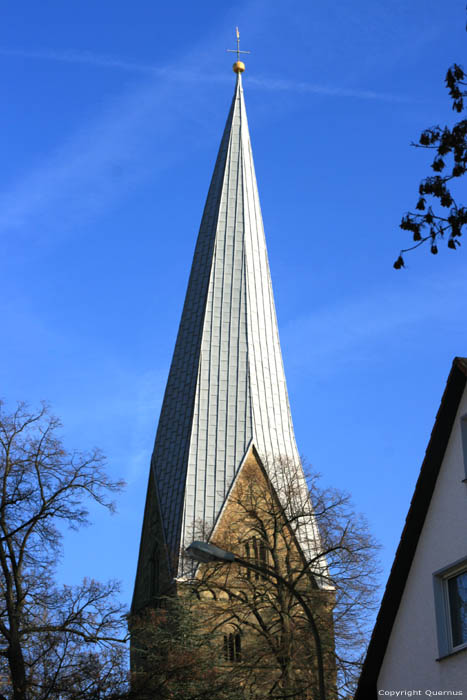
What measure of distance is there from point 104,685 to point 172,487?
25.8 metres

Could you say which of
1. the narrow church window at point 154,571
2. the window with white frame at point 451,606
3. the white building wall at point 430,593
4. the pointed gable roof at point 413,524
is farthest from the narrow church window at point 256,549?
the window with white frame at point 451,606

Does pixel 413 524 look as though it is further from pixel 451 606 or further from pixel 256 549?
pixel 256 549

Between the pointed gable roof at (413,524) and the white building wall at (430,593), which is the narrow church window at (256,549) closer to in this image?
the pointed gable roof at (413,524)

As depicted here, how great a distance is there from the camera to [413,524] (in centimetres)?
1639

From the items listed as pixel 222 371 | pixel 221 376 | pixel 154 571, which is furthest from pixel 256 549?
pixel 222 371

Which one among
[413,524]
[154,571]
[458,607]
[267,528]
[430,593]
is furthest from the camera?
[154,571]

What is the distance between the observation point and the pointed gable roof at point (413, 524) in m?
16.0

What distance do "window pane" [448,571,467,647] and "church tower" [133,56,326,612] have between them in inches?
1054

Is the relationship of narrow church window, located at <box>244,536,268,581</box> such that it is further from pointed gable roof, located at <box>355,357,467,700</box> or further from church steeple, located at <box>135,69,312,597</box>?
pointed gable roof, located at <box>355,357,467,700</box>

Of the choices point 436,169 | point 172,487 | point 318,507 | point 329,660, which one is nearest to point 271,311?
point 172,487

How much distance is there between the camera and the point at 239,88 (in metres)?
56.1

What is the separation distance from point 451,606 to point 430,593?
388 millimetres

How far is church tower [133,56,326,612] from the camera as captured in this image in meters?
45.4

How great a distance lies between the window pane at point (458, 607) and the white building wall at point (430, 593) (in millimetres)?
228
